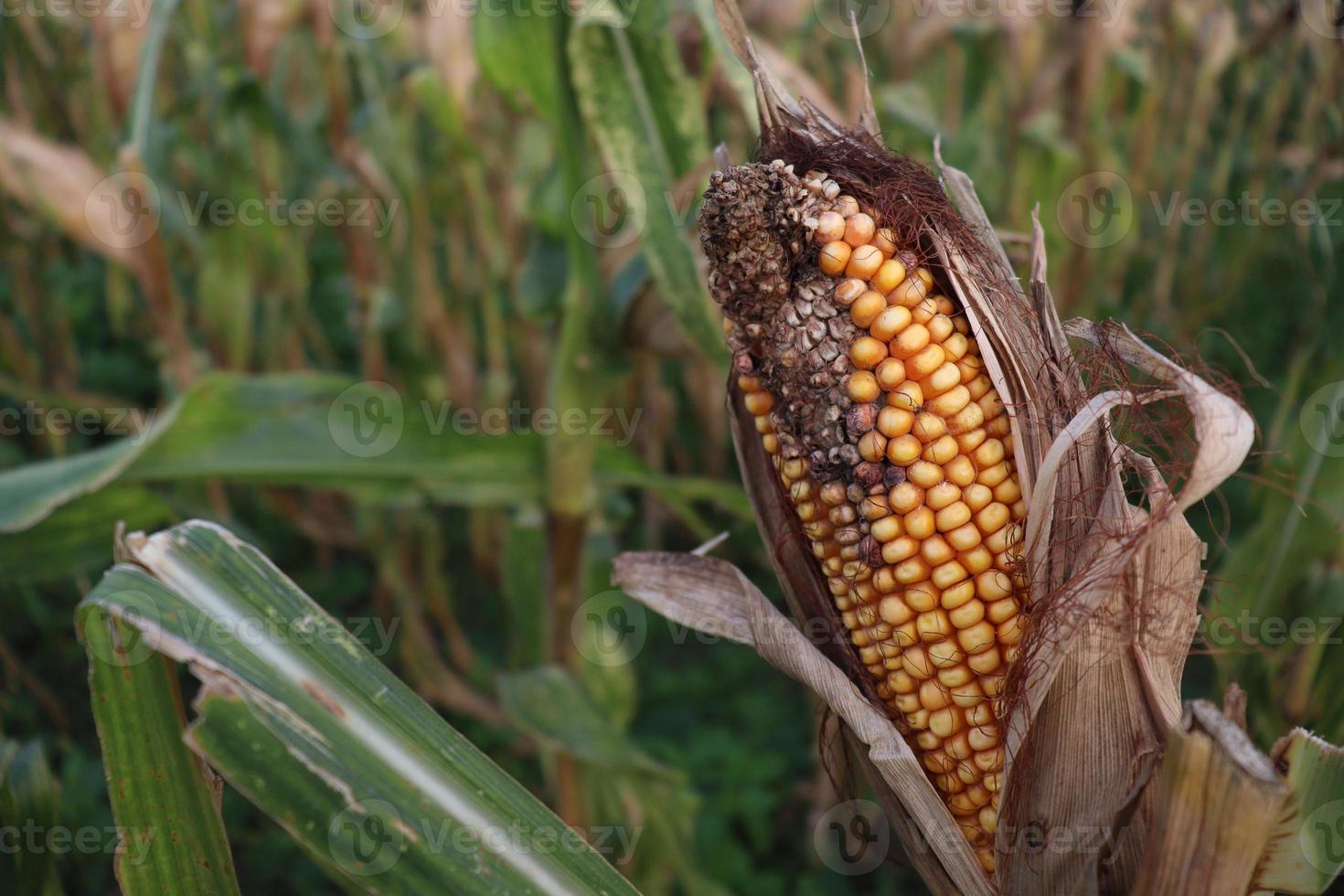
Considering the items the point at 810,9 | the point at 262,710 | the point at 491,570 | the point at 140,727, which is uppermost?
the point at 810,9

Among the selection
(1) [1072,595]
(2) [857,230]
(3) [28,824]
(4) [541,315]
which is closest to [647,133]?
(4) [541,315]

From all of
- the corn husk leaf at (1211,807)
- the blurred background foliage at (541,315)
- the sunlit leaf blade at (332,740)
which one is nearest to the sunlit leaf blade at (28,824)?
the blurred background foliage at (541,315)

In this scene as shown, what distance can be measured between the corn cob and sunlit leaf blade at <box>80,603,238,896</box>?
82 centimetres

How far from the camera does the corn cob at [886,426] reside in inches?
41.6

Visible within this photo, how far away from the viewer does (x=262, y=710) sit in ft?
3.50

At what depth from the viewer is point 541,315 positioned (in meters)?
2.31

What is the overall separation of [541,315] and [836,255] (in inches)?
53.7

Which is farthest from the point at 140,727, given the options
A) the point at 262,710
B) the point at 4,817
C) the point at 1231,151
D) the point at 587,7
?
the point at 1231,151

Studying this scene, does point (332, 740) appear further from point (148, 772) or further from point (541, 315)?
point (541, 315)

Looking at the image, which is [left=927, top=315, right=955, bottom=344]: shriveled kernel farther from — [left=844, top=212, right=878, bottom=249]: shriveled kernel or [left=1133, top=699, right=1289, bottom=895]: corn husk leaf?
[left=1133, top=699, right=1289, bottom=895]: corn husk leaf

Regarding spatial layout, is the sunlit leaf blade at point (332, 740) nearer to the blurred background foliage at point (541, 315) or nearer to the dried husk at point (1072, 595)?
the dried husk at point (1072, 595)

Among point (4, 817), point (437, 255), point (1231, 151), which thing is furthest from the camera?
point (437, 255)

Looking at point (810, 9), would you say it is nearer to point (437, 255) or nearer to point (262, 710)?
point (437, 255)

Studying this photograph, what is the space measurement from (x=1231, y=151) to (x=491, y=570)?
3.83 meters
